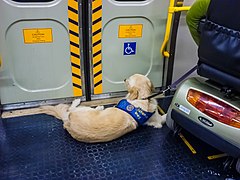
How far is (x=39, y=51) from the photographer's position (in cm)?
251

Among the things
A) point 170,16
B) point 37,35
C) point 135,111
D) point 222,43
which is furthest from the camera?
point 170,16

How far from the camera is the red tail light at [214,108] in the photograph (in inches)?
71.8

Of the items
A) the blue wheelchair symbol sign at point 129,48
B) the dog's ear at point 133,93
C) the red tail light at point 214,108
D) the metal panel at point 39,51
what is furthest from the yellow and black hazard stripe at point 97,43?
the red tail light at point 214,108

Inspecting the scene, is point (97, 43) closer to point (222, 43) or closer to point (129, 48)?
point (129, 48)

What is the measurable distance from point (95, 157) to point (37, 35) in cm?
121

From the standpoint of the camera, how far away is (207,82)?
6.98 ft

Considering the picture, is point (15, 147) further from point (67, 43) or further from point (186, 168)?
point (186, 168)

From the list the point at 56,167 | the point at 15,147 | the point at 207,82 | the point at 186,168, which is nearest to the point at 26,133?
the point at 15,147

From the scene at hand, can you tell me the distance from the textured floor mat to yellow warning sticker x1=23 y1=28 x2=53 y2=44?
30.7 inches

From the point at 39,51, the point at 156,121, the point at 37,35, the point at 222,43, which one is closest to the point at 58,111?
the point at 39,51

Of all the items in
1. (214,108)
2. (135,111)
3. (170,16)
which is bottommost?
(135,111)

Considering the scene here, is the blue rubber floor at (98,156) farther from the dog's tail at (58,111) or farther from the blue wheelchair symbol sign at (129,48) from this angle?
the blue wheelchair symbol sign at (129,48)

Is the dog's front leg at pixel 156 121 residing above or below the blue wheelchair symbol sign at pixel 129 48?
below

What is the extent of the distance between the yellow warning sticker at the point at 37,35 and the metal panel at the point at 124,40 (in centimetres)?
42
